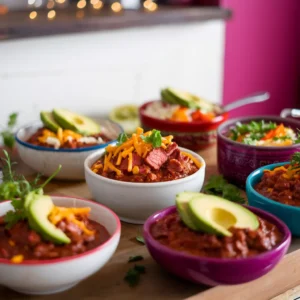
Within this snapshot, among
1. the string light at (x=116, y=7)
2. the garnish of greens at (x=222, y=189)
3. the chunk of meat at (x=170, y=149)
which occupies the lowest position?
the garnish of greens at (x=222, y=189)

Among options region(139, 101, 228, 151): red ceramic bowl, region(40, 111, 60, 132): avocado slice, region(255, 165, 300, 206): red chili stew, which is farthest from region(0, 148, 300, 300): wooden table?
region(139, 101, 228, 151): red ceramic bowl

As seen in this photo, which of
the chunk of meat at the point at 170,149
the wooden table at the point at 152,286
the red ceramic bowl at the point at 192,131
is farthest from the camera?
the red ceramic bowl at the point at 192,131

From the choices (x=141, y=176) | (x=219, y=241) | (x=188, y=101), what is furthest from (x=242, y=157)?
(x=219, y=241)

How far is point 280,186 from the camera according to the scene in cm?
157

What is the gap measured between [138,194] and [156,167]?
0.10 metres

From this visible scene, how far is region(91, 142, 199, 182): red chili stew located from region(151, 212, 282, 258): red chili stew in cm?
27

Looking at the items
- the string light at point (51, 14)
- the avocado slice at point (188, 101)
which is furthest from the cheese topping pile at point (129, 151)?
the string light at point (51, 14)

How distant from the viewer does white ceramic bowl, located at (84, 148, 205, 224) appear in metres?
1.56

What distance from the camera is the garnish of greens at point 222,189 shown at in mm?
1737

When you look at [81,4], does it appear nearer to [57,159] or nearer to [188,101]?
[188,101]

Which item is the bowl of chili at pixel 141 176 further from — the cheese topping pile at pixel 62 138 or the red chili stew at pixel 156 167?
the cheese topping pile at pixel 62 138

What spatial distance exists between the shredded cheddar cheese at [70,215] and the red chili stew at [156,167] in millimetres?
267

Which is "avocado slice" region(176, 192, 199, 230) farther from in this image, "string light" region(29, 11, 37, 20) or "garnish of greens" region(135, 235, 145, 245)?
"string light" region(29, 11, 37, 20)

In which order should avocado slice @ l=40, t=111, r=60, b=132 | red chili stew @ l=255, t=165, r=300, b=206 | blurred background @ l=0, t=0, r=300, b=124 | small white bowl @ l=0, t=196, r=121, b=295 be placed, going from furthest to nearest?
1. blurred background @ l=0, t=0, r=300, b=124
2. avocado slice @ l=40, t=111, r=60, b=132
3. red chili stew @ l=255, t=165, r=300, b=206
4. small white bowl @ l=0, t=196, r=121, b=295
